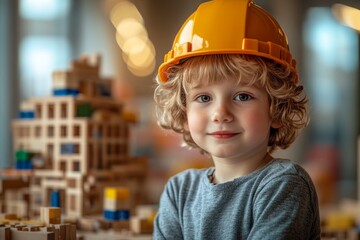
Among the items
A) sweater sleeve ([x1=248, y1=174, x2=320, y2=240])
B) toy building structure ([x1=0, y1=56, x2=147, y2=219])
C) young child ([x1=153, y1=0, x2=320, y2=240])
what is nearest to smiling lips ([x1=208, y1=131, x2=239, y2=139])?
young child ([x1=153, y1=0, x2=320, y2=240])

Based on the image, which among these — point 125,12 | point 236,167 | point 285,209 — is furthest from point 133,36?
point 285,209

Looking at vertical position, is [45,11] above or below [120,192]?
above

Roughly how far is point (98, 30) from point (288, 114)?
3823 mm

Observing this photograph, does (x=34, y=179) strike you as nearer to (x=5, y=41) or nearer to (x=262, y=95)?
(x=262, y=95)

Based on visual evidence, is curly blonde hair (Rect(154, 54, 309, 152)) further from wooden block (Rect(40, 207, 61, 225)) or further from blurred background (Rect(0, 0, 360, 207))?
blurred background (Rect(0, 0, 360, 207))

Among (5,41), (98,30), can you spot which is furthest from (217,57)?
(98,30)

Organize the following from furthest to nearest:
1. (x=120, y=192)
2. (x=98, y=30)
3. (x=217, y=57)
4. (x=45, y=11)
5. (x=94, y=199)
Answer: (x=98, y=30), (x=45, y=11), (x=94, y=199), (x=120, y=192), (x=217, y=57)

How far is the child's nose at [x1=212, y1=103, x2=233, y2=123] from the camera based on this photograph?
895 mm

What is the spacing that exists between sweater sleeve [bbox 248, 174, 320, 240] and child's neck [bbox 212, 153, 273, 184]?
75 mm

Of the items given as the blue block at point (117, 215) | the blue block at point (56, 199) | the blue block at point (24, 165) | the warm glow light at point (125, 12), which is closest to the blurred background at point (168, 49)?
the warm glow light at point (125, 12)

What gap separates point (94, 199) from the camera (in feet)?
5.12

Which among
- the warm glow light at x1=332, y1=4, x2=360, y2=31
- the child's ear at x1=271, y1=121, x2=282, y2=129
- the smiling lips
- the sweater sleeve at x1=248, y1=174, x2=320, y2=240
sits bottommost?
the sweater sleeve at x1=248, y1=174, x2=320, y2=240

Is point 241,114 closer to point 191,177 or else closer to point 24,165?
point 191,177

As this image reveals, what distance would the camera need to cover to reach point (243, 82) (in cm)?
90
